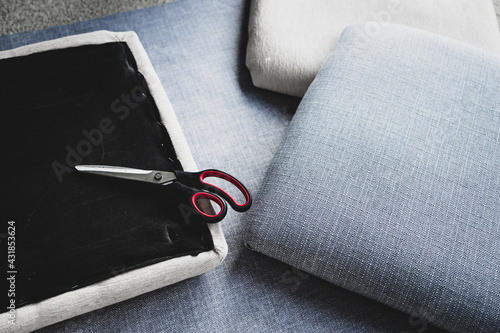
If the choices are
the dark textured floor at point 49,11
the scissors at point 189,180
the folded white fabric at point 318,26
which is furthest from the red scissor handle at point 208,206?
the dark textured floor at point 49,11

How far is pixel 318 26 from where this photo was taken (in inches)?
31.9

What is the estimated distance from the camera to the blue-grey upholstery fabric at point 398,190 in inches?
22.2

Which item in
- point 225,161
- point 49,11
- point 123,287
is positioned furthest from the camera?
point 49,11

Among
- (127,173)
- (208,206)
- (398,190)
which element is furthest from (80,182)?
(398,190)

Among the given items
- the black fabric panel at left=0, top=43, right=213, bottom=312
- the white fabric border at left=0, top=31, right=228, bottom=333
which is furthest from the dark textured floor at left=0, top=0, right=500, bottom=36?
the white fabric border at left=0, top=31, right=228, bottom=333

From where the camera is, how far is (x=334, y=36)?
807 mm

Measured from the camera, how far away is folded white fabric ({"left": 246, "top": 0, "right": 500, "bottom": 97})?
773 millimetres

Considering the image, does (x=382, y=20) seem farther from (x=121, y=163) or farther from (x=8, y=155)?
(x=8, y=155)

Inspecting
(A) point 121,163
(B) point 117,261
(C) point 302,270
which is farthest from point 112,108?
(C) point 302,270

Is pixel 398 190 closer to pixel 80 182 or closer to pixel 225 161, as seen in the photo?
pixel 225 161

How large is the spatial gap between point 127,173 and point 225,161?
199mm

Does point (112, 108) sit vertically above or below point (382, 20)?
below

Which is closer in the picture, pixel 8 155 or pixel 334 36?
pixel 8 155

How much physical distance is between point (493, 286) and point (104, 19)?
2.70 ft
